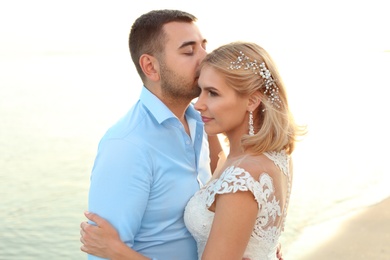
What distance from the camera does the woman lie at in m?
2.66

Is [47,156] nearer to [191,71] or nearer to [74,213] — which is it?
[74,213]

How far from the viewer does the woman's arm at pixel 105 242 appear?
268 cm

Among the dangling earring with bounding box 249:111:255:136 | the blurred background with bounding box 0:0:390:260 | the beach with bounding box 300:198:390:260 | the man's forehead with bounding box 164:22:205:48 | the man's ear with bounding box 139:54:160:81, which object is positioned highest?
the man's forehead with bounding box 164:22:205:48

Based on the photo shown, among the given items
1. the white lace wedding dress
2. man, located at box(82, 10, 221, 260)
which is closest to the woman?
the white lace wedding dress

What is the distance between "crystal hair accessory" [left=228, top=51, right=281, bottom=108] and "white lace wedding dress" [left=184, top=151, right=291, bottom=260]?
10.3 inches

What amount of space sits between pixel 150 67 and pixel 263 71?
635 mm

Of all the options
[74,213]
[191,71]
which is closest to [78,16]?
[74,213]

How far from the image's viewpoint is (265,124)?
281cm

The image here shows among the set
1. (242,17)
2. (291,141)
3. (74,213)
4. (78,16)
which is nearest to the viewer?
(291,141)

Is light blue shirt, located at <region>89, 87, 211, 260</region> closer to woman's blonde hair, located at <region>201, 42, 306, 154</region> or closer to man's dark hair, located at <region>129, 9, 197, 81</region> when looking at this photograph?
man's dark hair, located at <region>129, 9, 197, 81</region>

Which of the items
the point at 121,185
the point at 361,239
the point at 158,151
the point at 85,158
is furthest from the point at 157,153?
the point at 85,158

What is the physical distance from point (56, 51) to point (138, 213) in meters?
54.7

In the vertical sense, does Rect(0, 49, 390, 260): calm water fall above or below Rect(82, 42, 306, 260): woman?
below

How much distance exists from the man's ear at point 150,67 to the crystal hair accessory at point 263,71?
49 cm
